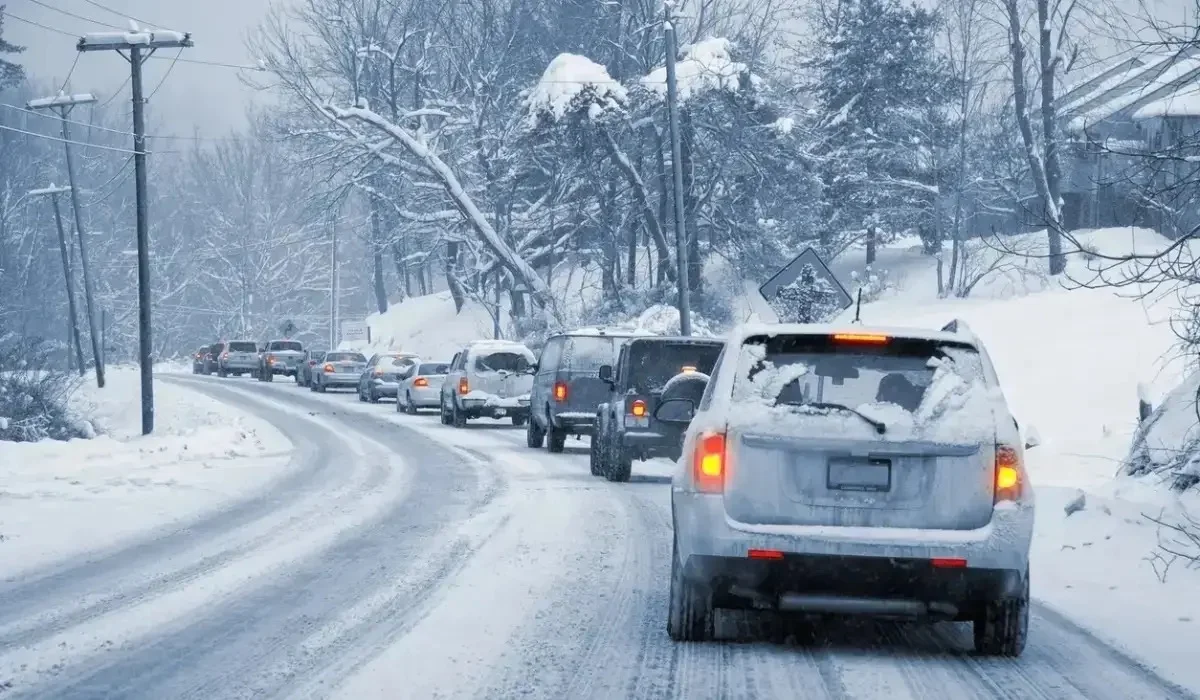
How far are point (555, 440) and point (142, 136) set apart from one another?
14183 mm

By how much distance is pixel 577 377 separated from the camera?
2288 cm

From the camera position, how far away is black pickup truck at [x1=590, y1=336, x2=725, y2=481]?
720 inches

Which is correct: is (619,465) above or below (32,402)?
above

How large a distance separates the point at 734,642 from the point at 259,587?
3.48 metres

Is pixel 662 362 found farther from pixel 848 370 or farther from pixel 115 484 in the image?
pixel 848 370

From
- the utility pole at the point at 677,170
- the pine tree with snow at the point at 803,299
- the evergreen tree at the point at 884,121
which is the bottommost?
the pine tree with snow at the point at 803,299

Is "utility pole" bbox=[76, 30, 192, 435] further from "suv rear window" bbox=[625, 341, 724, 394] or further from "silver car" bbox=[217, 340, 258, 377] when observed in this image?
"silver car" bbox=[217, 340, 258, 377]

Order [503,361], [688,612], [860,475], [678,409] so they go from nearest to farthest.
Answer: [860,475], [688,612], [678,409], [503,361]

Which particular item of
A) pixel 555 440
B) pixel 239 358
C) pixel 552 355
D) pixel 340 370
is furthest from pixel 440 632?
pixel 239 358

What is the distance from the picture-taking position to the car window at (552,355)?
23484mm

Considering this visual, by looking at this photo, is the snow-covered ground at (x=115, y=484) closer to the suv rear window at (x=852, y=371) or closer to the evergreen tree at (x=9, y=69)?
the suv rear window at (x=852, y=371)

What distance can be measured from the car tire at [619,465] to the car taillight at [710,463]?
11041 mm

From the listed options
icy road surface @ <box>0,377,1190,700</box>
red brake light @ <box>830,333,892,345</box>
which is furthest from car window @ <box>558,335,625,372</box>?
red brake light @ <box>830,333,892,345</box>

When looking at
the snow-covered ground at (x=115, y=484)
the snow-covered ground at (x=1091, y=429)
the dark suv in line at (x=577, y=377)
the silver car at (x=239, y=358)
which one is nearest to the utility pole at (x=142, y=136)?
the snow-covered ground at (x=115, y=484)
